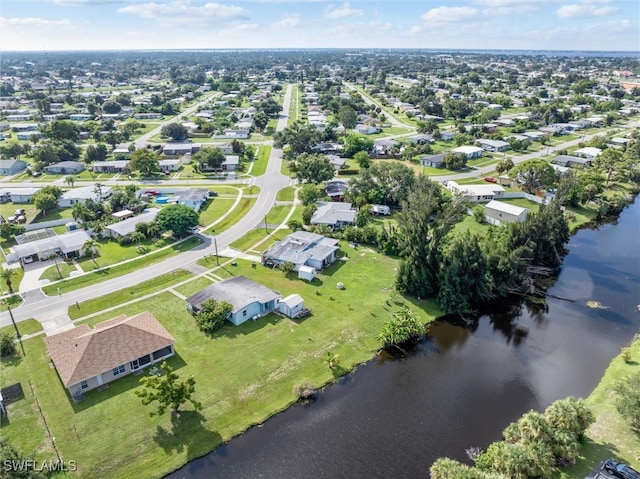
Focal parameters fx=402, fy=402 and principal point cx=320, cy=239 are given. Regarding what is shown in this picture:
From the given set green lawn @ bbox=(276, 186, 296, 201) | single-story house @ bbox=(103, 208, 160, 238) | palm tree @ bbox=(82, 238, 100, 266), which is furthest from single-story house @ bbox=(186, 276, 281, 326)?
green lawn @ bbox=(276, 186, 296, 201)

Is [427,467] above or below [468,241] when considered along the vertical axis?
below

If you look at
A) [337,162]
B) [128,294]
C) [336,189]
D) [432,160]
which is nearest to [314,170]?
[336,189]

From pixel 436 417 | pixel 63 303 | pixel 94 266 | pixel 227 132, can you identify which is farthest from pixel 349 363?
pixel 227 132

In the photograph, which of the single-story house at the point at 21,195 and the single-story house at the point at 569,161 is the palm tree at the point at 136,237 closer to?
the single-story house at the point at 21,195

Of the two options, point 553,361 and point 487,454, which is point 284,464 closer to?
point 487,454

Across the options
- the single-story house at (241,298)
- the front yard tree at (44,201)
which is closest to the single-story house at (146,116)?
the front yard tree at (44,201)

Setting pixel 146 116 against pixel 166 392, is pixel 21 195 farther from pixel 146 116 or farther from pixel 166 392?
pixel 146 116

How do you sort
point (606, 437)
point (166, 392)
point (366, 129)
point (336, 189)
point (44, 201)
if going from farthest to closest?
point (366, 129) < point (336, 189) < point (44, 201) < point (166, 392) < point (606, 437)
